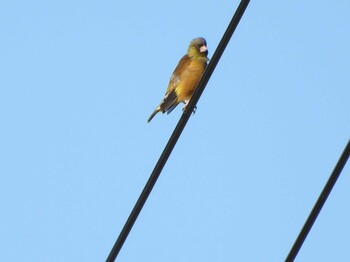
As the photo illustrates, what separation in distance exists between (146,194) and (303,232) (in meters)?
0.76

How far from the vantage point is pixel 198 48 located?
7992mm

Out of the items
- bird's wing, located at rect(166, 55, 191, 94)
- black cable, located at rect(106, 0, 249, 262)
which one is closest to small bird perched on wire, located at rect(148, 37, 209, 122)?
bird's wing, located at rect(166, 55, 191, 94)

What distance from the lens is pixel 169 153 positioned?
12.2 feet

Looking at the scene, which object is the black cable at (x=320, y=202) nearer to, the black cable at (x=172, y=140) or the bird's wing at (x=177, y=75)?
the black cable at (x=172, y=140)

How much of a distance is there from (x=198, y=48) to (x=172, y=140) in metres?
4.35

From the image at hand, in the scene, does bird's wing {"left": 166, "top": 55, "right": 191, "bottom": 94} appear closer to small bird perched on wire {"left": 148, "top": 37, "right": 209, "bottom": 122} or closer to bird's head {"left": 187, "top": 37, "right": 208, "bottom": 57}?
small bird perched on wire {"left": 148, "top": 37, "right": 209, "bottom": 122}

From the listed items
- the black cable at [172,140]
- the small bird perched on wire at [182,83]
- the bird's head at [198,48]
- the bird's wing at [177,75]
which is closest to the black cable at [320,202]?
the black cable at [172,140]

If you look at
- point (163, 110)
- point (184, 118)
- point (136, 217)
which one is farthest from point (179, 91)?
point (136, 217)

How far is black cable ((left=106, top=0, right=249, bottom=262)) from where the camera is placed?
346 centimetres

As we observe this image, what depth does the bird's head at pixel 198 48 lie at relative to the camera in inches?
312

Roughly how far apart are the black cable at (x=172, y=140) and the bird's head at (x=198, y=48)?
393 centimetres

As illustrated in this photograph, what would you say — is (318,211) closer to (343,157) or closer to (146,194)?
(343,157)

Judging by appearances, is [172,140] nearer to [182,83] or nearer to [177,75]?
[182,83]

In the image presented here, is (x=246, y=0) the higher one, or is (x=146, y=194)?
(x=246, y=0)
